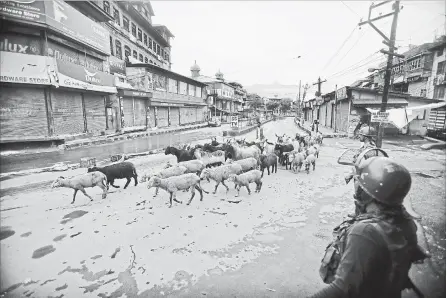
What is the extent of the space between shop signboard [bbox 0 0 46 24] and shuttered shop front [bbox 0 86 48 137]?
4.07 m

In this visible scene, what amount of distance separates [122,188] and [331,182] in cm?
804

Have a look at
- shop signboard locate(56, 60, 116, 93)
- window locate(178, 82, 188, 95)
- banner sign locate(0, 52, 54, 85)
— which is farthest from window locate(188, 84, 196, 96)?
banner sign locate(0, 52, 54, 85)

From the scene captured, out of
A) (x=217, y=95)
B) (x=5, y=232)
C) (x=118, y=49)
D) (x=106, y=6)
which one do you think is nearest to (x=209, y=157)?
(x=5, y=232)

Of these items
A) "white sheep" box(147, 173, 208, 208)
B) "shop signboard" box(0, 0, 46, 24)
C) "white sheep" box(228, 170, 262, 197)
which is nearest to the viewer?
"white sheep" box(147, 173, 208, 208)

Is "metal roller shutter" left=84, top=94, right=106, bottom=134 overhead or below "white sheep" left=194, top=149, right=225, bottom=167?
overhead

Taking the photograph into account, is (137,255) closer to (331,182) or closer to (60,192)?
(60,192)

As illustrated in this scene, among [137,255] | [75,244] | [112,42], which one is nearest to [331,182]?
[137,255]

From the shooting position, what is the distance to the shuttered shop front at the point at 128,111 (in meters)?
24.4

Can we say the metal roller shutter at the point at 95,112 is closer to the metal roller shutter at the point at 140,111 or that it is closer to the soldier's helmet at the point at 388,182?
the metal roller shutter at the point at 140,111

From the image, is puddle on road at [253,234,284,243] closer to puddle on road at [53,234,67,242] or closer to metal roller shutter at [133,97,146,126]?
puddle on road at [53,234,67,242]

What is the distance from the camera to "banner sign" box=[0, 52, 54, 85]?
13016mm

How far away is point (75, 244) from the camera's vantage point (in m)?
4.68

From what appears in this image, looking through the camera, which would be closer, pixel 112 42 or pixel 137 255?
pixel 137 255

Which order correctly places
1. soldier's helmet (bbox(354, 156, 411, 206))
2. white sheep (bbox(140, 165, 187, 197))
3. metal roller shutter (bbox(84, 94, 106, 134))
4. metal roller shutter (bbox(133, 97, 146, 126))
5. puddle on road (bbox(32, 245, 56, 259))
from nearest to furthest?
soldier's helmet (bbox(354, 156, 411, 206)), puddle on road (bbox(32, 245, 56, 259)), white sheep (bbox(140, 165, 187, 197)), metal roller shutter (bbox(84, 94, 106, 134)), metal roller shutter (bbox(133, 97, 146, 126))
